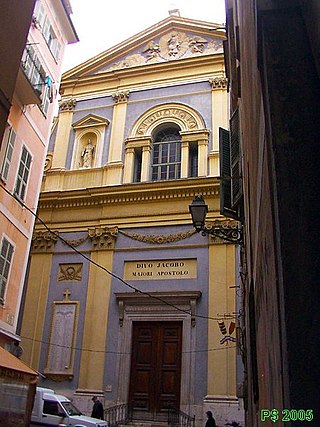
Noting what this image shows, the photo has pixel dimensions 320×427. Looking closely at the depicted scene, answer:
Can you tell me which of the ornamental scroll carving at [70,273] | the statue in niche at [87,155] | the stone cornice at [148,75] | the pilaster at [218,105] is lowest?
the ornamental scroll carving at [70,273]

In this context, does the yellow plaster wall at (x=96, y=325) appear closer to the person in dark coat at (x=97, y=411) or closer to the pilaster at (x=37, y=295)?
the person in dark coat at (x=97, y=411)

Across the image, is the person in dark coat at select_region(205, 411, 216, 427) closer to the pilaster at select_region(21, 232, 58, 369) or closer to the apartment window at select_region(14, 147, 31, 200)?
the pilaster at select_region(21, 232, 58, 369)

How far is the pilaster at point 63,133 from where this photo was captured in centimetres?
2023

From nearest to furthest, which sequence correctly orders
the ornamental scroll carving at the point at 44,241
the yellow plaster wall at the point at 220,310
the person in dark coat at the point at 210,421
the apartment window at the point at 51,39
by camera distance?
the person in dark coat at the point at 210,421
the apartment window at the point at 51,39
the yellow plaster wall at the point at 220,310
the ornamental scroll carving at the point at 44,241

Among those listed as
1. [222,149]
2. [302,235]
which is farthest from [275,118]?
[222,149]

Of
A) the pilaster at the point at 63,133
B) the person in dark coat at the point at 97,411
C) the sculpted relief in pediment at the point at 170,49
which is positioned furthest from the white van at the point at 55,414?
the sculpted relief in pediment at the point at 170,49

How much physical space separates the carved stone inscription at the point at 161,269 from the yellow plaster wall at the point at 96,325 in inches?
32.7

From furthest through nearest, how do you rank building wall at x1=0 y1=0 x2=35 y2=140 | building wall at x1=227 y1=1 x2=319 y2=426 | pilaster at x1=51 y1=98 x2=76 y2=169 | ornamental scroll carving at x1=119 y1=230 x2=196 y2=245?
pilaster at x1=51 y1=98 x2=76 y2=169, ornamental scroll carving at x1=119 y1=230 x2=196 y2=245, building wall at x1=0 y1=0 x2=35 y2=140, building wall at x1=227 y1=1 x2=319 y2=426

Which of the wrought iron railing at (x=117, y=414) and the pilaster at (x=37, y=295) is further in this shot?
the pilaster at (x=37, y=295)

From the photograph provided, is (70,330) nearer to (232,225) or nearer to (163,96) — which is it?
(232,225)

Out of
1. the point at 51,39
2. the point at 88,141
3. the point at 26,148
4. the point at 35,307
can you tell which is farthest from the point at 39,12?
the point at 35,307

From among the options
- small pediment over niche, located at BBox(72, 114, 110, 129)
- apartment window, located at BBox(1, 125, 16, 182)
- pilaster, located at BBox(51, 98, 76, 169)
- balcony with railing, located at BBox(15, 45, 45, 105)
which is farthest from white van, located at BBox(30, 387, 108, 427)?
small pediment over niche, located at BBox(72, 114, 110, 129)

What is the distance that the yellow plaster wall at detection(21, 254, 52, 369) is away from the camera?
54.9 ft

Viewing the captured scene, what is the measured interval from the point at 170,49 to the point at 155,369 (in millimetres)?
13399
